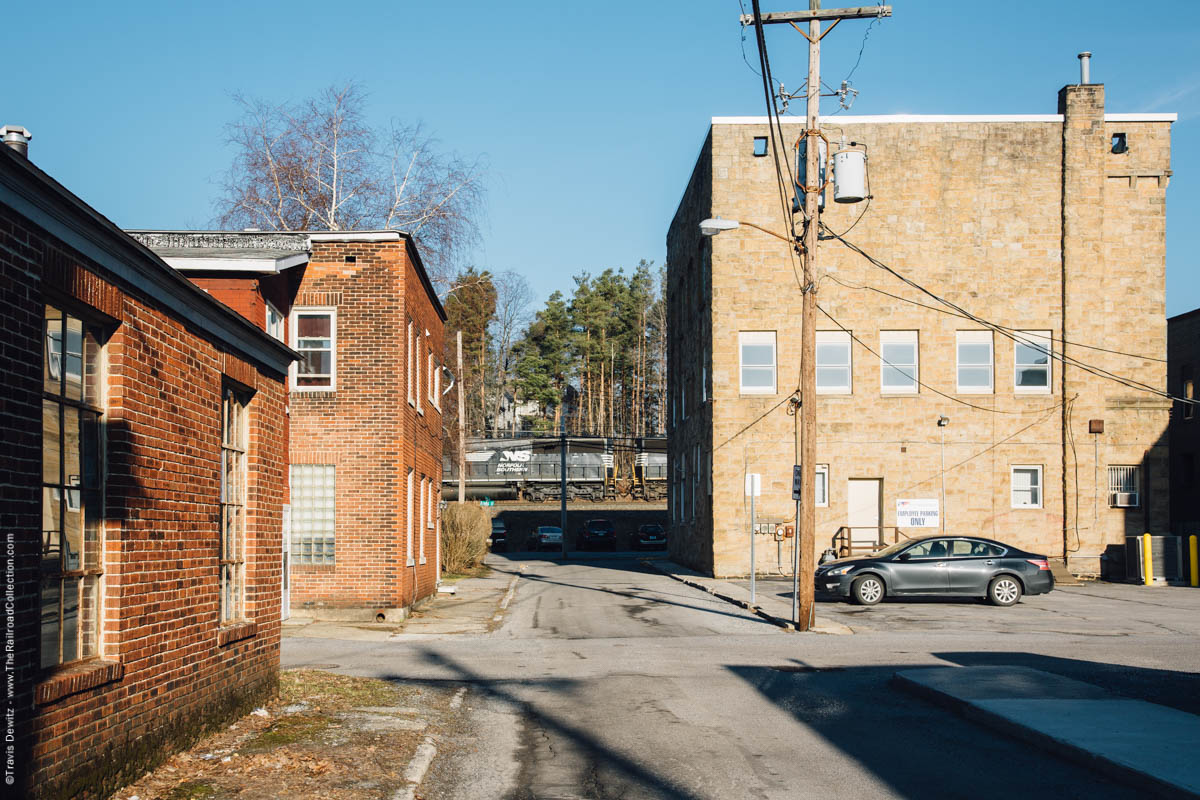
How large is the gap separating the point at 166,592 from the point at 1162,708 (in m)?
8.22

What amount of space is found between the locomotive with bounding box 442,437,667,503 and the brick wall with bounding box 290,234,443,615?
Answer: 49.6m

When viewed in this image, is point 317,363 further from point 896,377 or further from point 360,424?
point 896,377

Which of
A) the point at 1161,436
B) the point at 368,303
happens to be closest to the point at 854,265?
the point at 1161,436

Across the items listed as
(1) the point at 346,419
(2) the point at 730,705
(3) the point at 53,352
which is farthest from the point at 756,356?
(3) the point at 53,352

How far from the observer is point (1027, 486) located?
32.4 metres

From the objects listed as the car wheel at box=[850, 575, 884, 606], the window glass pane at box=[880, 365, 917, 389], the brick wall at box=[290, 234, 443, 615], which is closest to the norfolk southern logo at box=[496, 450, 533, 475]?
the window glass pane at box=[880, 365, 917, 389]

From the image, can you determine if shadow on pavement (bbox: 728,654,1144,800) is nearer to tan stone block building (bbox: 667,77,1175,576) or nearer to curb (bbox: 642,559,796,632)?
curb (bbox: 642,559,796,632)

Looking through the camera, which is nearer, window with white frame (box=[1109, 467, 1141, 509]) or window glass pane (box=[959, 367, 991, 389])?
window with white frame (box=[1109, 467, 1141, 509])

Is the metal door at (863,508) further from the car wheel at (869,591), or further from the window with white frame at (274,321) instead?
the window with white frame at (274,321)

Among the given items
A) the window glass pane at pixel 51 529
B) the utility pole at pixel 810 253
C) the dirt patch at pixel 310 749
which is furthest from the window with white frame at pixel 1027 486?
the window glass pane at pixel 51 529

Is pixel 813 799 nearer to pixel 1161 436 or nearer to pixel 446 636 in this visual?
pixel 446 636

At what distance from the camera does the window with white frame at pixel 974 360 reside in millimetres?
32594

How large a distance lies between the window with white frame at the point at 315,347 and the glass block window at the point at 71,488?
13.5 m

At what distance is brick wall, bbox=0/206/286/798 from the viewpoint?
5.54 metres
